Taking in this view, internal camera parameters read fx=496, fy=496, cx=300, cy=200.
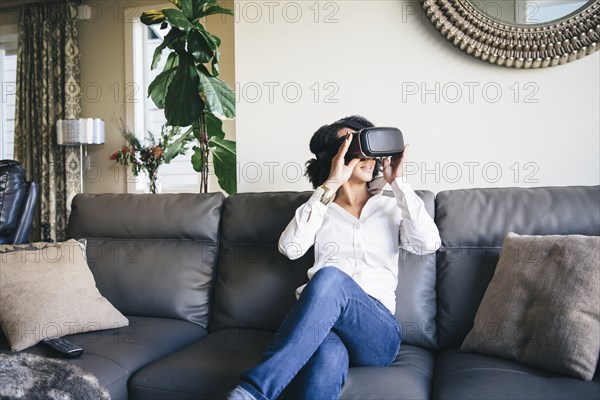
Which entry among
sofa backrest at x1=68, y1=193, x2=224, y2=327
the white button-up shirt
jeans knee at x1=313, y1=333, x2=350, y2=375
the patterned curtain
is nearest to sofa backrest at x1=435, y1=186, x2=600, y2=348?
the white button-up shirt

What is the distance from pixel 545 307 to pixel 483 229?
36 cm

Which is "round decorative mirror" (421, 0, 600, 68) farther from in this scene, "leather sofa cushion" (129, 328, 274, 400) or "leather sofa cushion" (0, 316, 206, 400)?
"leather sofa cushion" (0, 316, 206, 400)

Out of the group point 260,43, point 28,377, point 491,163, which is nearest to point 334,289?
point 28,377

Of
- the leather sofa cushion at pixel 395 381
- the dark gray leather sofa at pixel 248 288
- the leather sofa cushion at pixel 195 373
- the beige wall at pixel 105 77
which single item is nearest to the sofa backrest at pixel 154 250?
the dark gray leather sofa at pixel 248 288

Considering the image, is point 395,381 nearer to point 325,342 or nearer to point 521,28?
point 325,342

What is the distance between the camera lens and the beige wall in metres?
4.58

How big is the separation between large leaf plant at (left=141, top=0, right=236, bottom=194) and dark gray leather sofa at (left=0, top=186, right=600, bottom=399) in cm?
55

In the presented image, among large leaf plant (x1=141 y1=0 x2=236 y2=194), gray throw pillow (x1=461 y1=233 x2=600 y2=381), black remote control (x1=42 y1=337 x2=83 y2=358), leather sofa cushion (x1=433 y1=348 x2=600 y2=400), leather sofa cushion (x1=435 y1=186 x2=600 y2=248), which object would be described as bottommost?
leather sofa cushion (x1=433 y1=348 x2=600 y2=400)

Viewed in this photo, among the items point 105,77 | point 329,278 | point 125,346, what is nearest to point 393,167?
point 329,278

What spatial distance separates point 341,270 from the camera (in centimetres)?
150

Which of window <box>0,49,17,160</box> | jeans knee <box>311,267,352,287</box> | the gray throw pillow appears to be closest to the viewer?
the gray throw pillow

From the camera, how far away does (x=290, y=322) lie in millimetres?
1329

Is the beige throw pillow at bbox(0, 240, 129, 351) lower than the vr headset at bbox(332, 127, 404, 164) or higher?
lower

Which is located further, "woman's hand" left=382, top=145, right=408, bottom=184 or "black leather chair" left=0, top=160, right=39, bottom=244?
"black leather chair" left=0, top=160, right=39, bottom=244
